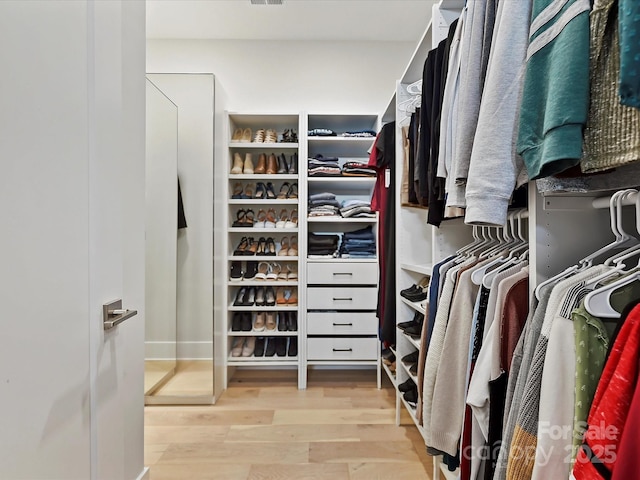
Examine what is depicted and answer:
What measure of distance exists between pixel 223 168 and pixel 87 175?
164 centimetres

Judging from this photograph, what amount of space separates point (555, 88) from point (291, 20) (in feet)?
8.04

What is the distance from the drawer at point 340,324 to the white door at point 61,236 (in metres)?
1.56

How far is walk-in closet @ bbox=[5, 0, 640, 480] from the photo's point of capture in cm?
65

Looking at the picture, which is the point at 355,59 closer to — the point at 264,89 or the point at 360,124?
the point at 360,124

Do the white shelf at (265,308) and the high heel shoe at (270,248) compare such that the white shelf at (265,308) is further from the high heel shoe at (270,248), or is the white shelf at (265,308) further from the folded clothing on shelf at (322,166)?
the folded clothing on shelf at (322,166)

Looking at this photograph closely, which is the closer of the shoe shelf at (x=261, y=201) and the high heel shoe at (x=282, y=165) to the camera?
the shoe shelf at (x=261, y=201)

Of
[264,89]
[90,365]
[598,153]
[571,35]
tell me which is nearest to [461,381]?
[598,153]

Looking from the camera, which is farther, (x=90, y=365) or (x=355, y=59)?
(x=355, y=59)

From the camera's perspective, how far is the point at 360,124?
2.79 metres

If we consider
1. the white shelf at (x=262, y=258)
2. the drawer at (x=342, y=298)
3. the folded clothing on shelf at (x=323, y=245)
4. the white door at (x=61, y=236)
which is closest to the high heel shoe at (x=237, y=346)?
the white shelf at (x=262, y=258)

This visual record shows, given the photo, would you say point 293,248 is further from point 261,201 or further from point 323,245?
point 261,201

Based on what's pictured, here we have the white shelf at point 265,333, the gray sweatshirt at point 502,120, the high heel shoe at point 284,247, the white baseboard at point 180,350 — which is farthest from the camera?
the high heel shoe at point 284,247

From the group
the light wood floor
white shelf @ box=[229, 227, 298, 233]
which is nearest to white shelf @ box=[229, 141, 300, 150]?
white shelf @ box=[229, 227, 298, 233]

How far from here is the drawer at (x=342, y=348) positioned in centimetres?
255
